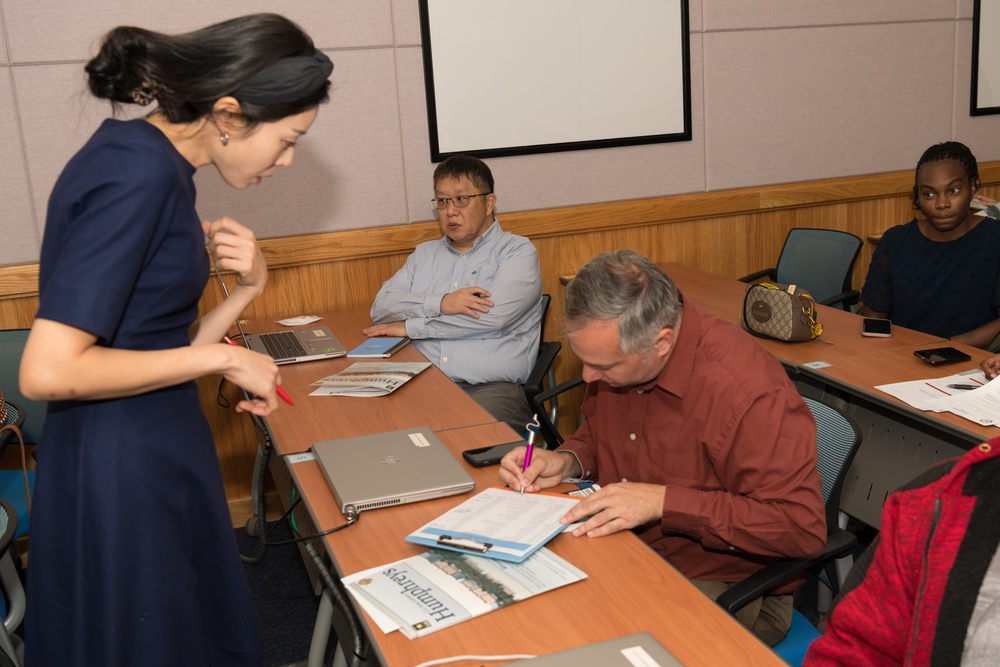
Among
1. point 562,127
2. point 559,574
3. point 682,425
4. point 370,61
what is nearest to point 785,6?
point 562,127

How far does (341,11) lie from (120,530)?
2863 mm

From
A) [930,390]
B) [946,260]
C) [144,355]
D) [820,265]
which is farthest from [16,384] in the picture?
[946,260]

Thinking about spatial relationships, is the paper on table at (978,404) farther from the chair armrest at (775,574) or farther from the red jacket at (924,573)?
the red jacket at (924,573)

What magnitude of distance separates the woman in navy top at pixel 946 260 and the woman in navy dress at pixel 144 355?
9.83ft

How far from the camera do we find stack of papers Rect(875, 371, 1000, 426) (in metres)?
2.35

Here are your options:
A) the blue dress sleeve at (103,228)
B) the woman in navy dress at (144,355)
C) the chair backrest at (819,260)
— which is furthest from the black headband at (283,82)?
the chair backrest at (819,260)

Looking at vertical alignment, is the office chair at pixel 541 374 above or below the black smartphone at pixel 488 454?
below

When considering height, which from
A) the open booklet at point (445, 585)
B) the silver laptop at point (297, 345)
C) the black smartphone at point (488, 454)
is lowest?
the open booklet at point (445, 585)

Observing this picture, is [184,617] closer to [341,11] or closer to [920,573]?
[920,573]

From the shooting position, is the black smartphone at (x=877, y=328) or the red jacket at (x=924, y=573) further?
the black smartphone at (x=877, y=328)

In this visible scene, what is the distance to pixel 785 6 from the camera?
172 inches

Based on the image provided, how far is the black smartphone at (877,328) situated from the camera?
10.2 feet

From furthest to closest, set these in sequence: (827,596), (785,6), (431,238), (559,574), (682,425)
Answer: (785,6)
(431,238)
(827,596)
(682,425)
(559,574)

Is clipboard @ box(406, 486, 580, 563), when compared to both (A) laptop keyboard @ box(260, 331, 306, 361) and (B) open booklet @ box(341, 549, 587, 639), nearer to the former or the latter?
(B) open booklet @ box(341, 549, 587, 639)
